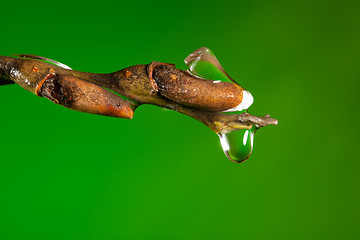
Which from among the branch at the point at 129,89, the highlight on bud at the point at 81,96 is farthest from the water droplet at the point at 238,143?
the highlight on bud at the point at 81,96

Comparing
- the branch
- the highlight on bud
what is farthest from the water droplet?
the highlight on bud

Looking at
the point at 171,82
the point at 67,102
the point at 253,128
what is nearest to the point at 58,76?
the point at 67,102

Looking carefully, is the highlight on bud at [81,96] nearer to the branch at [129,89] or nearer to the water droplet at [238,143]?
the branch at [129,89]

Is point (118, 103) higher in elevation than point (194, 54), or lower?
lower

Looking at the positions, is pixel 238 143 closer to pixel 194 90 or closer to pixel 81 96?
pixel 194 90

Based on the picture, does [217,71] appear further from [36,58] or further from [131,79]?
[36,58]

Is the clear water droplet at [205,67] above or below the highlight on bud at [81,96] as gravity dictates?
above
